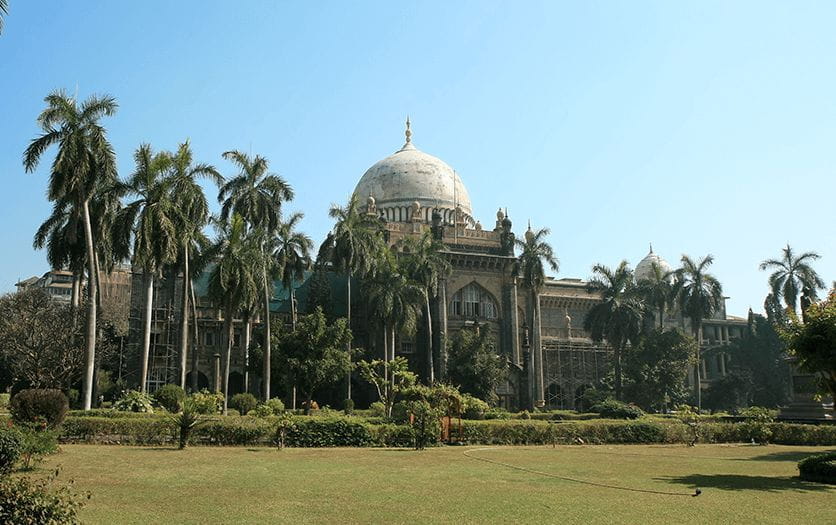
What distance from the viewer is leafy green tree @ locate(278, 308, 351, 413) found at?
45.1 m

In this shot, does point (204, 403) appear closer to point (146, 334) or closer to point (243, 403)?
point (146, 334)

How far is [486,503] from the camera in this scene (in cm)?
1441

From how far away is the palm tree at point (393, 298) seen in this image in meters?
49.9

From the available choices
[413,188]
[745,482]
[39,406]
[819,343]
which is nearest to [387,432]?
[39,406]

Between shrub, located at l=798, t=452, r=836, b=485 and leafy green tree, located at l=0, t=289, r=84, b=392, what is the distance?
3278 centimetres

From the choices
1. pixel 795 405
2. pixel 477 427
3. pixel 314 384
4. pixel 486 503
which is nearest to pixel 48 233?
pixel 314 384

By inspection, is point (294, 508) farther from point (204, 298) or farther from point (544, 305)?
point (544, 305)

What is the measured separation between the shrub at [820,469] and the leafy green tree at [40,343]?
32775 millimetres

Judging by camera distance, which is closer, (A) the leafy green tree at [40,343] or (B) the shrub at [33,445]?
(B) the shrub at [33,445]

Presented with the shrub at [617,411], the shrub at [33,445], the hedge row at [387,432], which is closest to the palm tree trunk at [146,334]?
the hedge row at [387,432]

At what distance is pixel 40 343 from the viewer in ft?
132

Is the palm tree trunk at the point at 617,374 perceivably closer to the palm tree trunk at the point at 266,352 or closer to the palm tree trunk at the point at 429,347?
the palm tree trunk at the point at 429,347

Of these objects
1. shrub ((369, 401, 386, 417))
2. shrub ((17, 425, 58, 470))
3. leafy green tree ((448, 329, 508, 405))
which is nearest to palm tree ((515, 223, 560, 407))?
leafy green tree ((448, 329, 508, 405))

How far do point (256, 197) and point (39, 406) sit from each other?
72.4 ft
